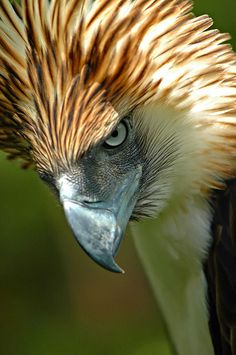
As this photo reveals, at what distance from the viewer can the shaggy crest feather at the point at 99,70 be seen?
2.99m

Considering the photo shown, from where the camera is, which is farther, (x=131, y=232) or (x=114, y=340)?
(x=114, y=340)

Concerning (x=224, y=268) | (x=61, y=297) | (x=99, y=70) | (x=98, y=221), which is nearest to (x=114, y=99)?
(x=99, y=70)

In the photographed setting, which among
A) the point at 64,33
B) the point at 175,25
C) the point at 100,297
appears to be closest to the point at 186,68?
the point at 175,25

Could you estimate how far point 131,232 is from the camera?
141 inches

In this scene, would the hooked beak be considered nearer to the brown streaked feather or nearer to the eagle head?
the eagle head

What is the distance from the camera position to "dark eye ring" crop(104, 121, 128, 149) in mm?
3010

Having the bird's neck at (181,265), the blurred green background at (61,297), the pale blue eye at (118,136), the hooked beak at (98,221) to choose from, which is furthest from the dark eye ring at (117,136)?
the blurred green background at (61,297)

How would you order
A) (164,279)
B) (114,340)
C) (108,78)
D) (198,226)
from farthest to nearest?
(114,340)
(164,279)
(198,226)
(108,78)

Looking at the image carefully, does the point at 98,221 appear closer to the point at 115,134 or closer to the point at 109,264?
the point at 109,264

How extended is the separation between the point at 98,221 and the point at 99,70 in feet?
1.27

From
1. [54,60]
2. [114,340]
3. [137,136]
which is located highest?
[54,60]

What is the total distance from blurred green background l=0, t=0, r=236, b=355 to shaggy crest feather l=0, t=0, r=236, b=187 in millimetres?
1911

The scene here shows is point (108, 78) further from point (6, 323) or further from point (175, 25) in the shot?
point (6, 323)

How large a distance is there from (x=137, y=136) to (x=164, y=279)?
0.57m
